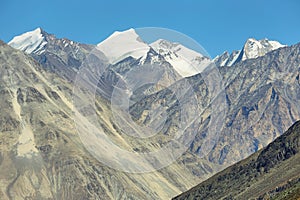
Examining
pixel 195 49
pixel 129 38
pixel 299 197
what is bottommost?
pixel 299 197

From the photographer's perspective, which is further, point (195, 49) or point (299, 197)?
point (195, 49)

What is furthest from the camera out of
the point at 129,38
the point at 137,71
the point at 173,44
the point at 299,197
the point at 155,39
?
the point at 137,71

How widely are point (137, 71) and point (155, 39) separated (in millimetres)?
73459

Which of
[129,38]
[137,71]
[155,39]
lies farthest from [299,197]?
[137,71]

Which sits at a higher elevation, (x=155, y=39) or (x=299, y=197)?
(x=155, y=39)

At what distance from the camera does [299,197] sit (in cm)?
10181

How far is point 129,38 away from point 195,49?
733 inches

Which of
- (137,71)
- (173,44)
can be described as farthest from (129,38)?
(137,71)

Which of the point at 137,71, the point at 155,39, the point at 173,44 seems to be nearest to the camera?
the point at 155,39

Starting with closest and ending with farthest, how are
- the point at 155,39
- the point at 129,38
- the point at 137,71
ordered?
the point at 155,39 → the point at 129,38 → the point at 137,71

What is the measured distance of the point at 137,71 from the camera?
196 metres

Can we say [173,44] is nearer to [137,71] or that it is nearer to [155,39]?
[155,39]

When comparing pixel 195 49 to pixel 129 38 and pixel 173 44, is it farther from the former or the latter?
pixel 129 38

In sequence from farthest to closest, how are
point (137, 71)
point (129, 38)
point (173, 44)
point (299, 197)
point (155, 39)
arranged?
point (137, 71)
point (129, 38)
point (173, 44)
point (155, 39)
point (299, 197)
